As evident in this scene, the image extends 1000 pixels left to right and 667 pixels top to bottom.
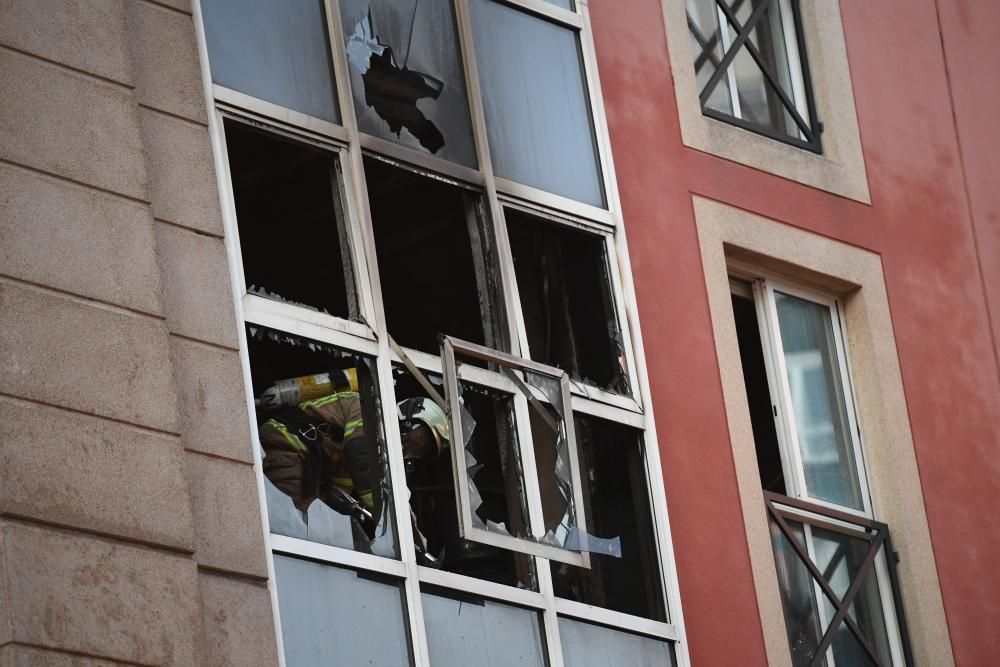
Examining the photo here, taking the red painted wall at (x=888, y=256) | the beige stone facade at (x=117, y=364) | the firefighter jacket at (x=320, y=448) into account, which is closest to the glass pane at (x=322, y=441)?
the firefighter jacket at (x=320, y=448)

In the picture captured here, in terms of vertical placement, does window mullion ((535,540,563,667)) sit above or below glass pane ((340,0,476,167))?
below

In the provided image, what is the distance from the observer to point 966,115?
13062 mm

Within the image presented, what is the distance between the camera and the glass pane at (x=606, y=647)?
875 cm

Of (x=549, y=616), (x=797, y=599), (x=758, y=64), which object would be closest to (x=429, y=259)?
(x=549, y=616)

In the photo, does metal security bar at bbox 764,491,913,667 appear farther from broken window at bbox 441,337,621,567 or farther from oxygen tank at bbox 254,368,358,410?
oxygen tank at bbox 254,368,358,410

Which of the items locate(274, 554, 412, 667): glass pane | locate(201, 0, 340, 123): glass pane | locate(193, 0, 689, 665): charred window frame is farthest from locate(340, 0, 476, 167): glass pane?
locate(274, 554, 412, 667): glass pane

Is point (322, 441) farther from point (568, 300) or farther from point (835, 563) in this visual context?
point (835, 563)

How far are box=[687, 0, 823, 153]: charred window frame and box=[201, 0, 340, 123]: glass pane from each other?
3.47 m

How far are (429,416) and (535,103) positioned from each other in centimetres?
190

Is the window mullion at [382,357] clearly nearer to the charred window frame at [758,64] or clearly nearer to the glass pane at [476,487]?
the glass pane at [476,487]

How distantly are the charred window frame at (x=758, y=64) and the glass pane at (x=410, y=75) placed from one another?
2667 mm

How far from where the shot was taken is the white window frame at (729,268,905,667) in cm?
1115

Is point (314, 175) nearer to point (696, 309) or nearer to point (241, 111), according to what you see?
point (241, 111)

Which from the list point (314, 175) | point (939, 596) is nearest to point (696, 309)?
point (939, 596)
